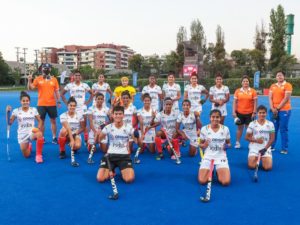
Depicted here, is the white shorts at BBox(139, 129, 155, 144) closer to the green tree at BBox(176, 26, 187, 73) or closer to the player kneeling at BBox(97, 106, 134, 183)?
the player kneeling at BBox(97, 106, 134, 183)

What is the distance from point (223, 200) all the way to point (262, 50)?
39872 mm

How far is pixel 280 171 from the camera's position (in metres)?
5.41

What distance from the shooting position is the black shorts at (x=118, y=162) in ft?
16.2

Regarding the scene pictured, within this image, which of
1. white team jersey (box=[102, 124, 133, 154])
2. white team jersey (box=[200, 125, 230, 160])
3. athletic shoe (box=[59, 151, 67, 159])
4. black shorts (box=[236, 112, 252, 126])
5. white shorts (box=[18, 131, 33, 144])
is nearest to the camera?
white team jersey (box=[200, 125, 230, 160])

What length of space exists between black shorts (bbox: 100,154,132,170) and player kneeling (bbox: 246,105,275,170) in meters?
2.19

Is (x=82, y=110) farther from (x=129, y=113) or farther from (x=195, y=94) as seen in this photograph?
(x=195, y=94)

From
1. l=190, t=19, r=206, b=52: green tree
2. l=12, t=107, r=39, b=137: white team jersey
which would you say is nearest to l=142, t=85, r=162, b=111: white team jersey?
l=12, t=107, r=39, b=137: white team jersey

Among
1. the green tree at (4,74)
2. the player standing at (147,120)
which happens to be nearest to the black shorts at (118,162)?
the player standing at (147,120)

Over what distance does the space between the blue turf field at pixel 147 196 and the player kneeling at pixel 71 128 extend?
15.5 inches

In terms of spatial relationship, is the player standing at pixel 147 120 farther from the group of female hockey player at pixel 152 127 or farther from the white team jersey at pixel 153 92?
the white team jersey at pixel 153 92

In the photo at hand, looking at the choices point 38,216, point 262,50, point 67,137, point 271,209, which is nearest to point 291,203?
point 271,209

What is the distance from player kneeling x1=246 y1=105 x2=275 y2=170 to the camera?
18.0 feet

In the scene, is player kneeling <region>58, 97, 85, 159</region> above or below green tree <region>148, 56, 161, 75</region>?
below

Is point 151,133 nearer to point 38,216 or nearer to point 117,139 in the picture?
point 117,139
